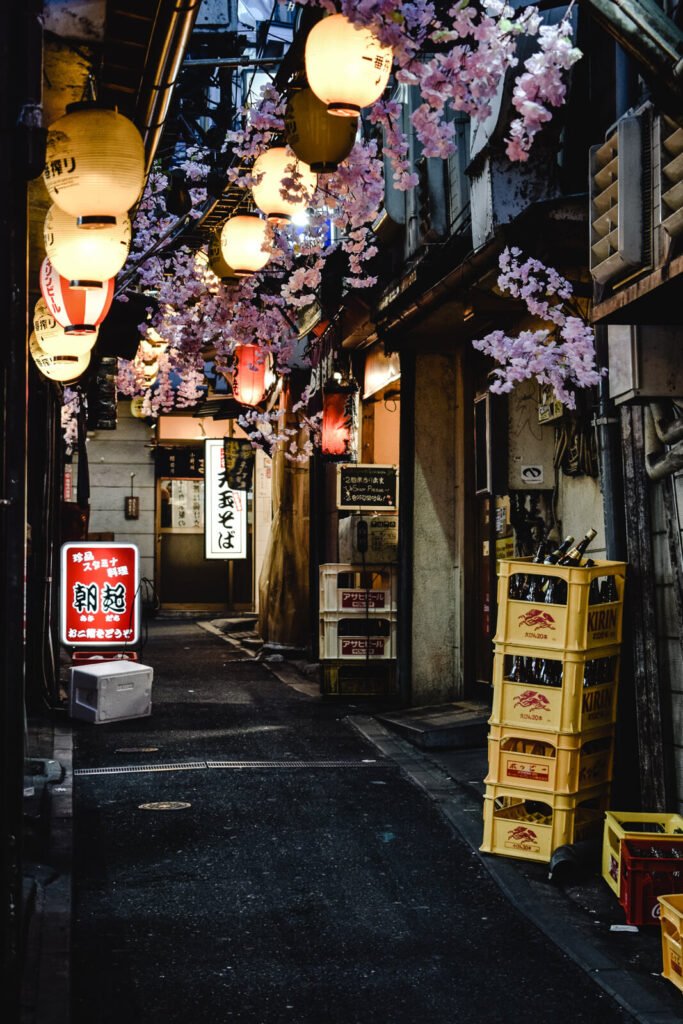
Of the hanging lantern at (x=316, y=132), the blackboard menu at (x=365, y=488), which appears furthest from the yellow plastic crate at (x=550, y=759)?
the blackboard menu at (x=365, y=488)

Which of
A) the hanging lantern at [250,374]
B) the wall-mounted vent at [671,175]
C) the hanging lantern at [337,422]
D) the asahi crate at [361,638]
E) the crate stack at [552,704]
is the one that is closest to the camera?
the wall-mounted vent at [671,175]

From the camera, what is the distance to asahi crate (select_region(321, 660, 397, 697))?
16984mm

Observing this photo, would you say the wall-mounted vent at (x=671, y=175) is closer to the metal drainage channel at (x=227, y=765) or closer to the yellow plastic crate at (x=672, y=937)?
the yellow plastic crate at (x=672, y=937)

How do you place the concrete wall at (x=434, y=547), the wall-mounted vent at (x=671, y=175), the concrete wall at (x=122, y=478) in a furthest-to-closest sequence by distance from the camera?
the concrete wall at (x=122, y=478), the concrete wall at (x=434, y=547), the wall-mounted vent at (x=671, y=175)

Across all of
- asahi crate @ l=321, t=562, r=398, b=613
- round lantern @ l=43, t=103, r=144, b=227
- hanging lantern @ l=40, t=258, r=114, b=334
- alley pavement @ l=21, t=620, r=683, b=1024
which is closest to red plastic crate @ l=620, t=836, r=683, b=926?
alley pavement @ l=21, t=620, r=683, b=1024

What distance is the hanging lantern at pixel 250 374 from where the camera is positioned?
70.3ft

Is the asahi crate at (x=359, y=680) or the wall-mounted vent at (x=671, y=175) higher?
the wall-mounted vent at (x=671, y=175)

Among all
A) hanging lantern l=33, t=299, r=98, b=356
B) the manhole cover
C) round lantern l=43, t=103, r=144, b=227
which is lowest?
the manhole cover

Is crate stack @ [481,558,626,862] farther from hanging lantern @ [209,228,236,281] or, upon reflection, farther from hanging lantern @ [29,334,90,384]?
hanging lantern @ [209,228,236,281]

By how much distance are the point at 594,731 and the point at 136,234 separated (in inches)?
581

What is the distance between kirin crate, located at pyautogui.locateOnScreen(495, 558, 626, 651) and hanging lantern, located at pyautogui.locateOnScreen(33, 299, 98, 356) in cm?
512

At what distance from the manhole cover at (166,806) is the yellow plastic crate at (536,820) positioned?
2.98 metres

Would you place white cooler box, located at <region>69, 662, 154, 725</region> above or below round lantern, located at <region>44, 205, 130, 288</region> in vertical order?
below

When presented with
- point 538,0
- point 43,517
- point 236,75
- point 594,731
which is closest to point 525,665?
point 594,731
